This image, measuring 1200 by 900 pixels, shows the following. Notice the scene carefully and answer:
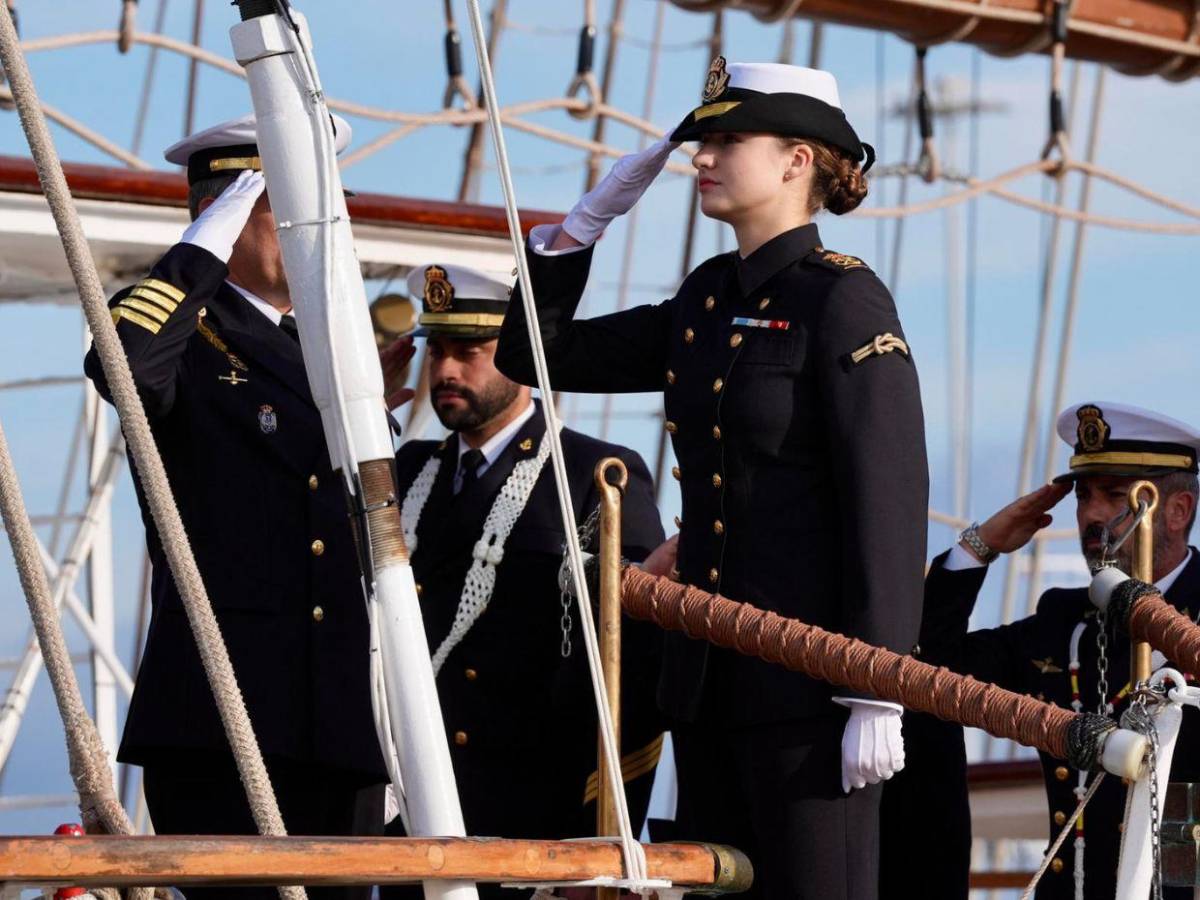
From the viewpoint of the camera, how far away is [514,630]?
13.9 feet

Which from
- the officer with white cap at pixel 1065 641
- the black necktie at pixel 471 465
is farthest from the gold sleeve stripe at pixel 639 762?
the black necktie at pixel 471 465

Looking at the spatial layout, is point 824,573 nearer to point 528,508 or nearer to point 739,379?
point 739,379

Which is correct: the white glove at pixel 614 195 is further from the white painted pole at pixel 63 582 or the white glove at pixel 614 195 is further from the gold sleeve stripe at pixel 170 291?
the white painted pole at pixel 63 582

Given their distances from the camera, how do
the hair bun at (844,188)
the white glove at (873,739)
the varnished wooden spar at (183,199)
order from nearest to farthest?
the white glove at (873,739)
the hair bun at (844,188)
the varnished wooden spar at (183,199)

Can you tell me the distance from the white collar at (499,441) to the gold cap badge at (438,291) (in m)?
0.30

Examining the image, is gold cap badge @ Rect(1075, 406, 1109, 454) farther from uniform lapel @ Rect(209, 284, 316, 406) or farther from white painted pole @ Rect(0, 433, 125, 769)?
white painted pole @ Rect(0, 433, 125, 769)

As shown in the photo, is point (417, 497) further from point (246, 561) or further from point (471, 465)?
point (246, 561)

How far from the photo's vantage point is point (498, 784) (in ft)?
13.8

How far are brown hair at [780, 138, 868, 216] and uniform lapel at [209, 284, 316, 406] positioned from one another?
→ 796mm

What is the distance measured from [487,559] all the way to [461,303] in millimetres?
615

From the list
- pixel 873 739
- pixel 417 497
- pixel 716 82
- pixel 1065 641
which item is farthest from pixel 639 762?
pixel 716 82

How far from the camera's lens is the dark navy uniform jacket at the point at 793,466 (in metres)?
3.09

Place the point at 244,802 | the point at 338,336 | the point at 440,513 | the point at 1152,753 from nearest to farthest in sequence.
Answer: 1. the point at 1152,753
2. the point at 338,336
3. the point at 244,802
4. the point at 440,513

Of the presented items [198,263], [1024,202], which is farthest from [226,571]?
[1024,202]
